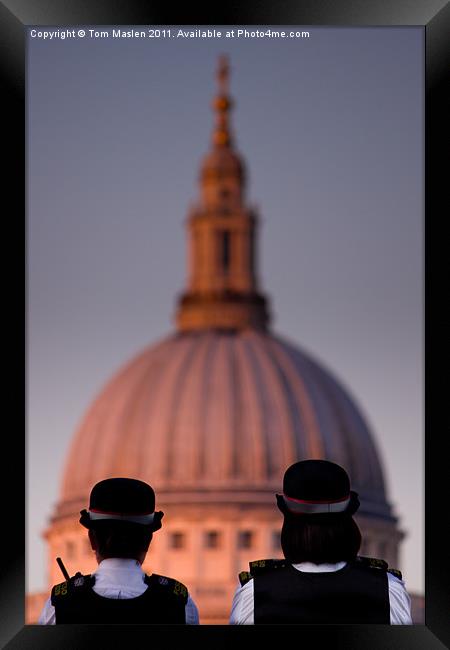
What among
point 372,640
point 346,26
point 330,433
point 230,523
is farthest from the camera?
point 330,433

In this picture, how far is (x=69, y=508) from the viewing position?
113 meters

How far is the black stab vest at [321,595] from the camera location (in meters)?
7.42

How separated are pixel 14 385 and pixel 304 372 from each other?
11332 cm

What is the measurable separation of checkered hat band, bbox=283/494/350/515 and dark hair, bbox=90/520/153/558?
24.6 inches

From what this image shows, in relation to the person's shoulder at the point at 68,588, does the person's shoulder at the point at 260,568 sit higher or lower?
higher

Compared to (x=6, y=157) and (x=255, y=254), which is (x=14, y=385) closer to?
(x=6, y=157)

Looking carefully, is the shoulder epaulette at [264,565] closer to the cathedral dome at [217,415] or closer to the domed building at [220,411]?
the domed building at [220,411]

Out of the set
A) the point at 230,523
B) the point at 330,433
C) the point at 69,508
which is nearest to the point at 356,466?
the point at 330,433

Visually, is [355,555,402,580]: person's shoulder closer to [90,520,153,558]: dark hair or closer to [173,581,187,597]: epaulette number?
[173,581,187,597]: epaulette number


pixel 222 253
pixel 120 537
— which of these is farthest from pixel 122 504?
pixel 222 253

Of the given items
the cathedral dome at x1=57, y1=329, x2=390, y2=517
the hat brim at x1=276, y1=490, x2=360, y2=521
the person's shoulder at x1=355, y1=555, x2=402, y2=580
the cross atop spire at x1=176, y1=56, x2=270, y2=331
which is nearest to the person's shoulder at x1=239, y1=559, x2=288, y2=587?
the hat brim at x1=276, y1=490, x2=360, y2=521

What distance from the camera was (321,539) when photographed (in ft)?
24.4

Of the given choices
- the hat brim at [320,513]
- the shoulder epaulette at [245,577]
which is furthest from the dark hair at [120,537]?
the hat brim at [320,513]

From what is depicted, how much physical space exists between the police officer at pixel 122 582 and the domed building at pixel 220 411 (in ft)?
345
